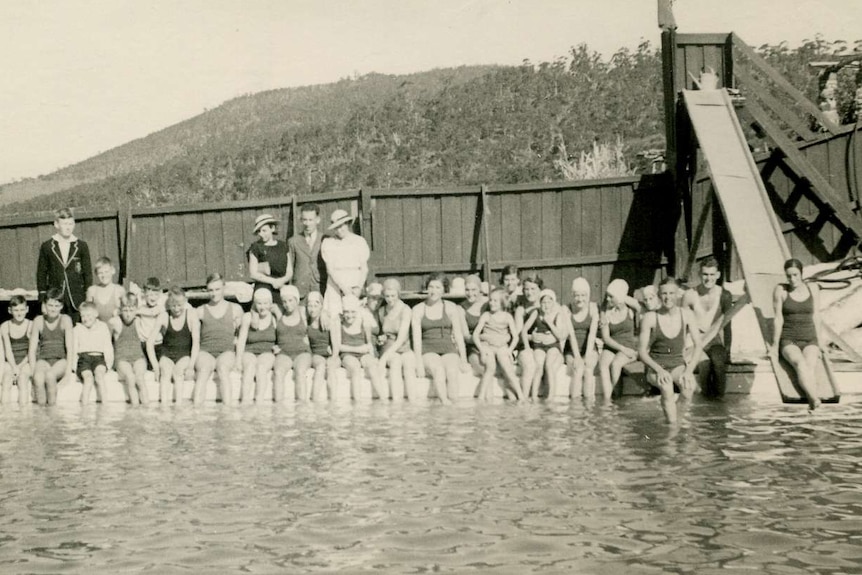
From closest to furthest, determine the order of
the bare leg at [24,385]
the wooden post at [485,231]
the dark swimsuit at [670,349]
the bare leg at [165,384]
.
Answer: the dark swimsuit at [670,349] → the bare leg at [165,384] → the bare leg at [24,385] → the wooden post at [485,231]

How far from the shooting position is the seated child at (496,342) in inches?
404

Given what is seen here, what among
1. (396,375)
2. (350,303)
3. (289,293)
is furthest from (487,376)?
(289,293)

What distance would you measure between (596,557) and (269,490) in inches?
92.8

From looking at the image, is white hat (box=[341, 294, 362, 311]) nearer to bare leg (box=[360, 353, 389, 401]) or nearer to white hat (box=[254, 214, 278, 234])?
bare leg (box=[360, 353, 389, 401])

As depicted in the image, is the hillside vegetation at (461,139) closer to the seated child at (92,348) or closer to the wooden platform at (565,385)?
the wooden platform at (565,385)

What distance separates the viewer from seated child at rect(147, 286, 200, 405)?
1069 cm

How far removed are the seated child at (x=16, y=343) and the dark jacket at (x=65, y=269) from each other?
0.51 metres

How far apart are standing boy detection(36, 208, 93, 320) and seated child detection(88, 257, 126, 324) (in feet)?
1.17

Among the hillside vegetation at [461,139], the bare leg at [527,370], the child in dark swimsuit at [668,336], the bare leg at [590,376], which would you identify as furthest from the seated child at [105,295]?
the hillside vegetation at [461,139]

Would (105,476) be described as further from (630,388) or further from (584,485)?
(630,388)

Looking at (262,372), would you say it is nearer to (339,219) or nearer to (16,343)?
(339,219)

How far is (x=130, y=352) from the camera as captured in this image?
10.8m

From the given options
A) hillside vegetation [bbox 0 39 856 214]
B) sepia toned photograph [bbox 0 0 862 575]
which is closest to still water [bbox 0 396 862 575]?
sepia toned photograph [bbox 0 0 862 575]

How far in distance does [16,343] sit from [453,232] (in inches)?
205
